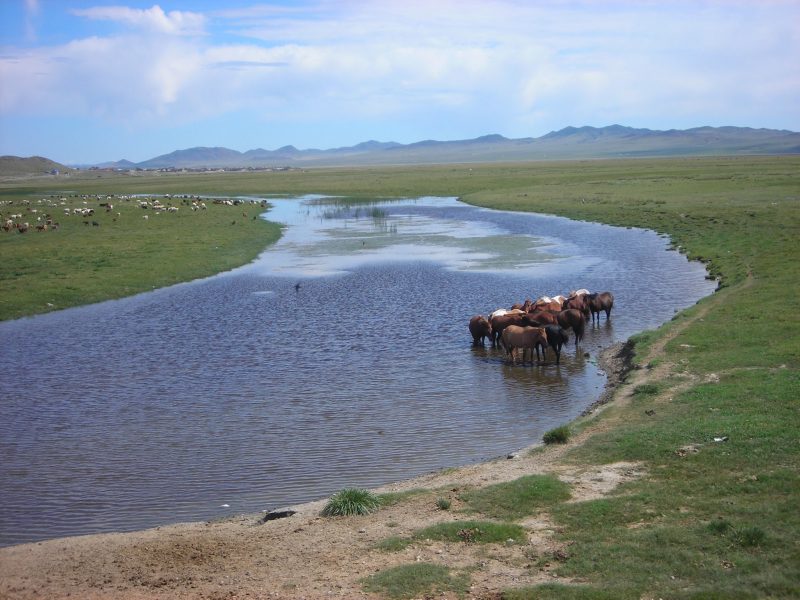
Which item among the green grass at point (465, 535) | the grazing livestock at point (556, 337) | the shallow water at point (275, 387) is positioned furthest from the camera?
the grazing livestock at point (556, 337)

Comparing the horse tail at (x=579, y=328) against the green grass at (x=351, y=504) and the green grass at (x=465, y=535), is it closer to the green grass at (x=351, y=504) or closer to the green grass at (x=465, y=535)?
the green grass at (x=351, y=504)

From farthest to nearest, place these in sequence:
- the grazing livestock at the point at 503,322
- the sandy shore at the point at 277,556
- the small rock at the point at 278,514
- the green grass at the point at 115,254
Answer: the green grass at the point at 115,254
the grazing livestock at the point at 503,322
the small rock at the point at 278,514
the sandy shore at the point at 277,556

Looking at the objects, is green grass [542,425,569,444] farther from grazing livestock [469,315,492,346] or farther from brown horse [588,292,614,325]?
brown horse [588,292,614,325]

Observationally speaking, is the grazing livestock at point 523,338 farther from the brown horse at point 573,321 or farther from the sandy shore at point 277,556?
the sandy shore at point 277,556

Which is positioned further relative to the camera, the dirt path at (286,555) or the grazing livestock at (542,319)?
the grazing livestock at (542,319)

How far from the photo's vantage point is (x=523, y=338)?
A: 68.3 feet

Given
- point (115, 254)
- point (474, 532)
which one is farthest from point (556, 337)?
point (115, 254)

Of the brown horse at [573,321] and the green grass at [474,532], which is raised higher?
the brown horse at [573,321]

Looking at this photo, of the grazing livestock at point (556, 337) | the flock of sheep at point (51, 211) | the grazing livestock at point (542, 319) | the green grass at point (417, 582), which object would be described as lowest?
the green grass at point (417, 582)

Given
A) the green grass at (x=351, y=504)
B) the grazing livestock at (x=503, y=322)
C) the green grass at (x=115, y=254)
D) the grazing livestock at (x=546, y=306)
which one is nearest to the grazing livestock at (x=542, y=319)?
the grazing livestock at (x=503, y=322)

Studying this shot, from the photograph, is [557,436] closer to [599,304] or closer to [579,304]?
[579,304]

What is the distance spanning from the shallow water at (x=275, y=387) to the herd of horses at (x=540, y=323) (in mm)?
555

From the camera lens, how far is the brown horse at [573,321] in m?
22.2

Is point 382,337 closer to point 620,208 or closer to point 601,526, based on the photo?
point 601,526
